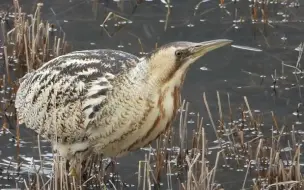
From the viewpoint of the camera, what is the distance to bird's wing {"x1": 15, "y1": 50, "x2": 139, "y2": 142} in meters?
4.91

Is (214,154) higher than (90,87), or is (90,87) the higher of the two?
(90,87)

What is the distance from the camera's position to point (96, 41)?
7.63 metres

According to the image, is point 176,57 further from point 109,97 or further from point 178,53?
point 109,97

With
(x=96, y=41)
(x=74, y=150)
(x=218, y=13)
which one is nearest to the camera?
(x=74, y=150)

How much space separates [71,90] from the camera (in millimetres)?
4996

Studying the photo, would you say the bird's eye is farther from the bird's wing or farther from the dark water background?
the dark water background

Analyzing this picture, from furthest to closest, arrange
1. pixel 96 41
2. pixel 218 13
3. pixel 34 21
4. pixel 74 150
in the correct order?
pixel 218 13 < pixel 96 41 < pixel 34 21 < pixel 74 150

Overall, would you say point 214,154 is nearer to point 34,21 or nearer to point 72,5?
point 34,21

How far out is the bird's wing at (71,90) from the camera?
491 cm

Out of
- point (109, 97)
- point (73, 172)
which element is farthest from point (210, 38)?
point (109, 97)

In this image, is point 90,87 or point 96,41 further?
point 96,41

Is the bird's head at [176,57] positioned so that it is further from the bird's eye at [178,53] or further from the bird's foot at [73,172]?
the bird's foot at [73,172]

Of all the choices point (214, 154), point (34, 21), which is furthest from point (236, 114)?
point (34, 21)

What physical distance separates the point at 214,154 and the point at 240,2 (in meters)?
3.00
